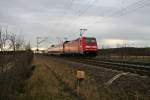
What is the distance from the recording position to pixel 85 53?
45.1 meters

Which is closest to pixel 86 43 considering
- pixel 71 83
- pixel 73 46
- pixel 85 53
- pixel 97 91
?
pixel 85 53

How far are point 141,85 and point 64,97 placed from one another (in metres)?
3.81

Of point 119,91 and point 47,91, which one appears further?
point 47,91

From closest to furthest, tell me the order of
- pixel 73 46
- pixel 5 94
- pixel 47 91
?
pixel 5 94, pixel 47 91, pixel 73 46

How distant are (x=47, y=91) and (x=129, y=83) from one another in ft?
13.1

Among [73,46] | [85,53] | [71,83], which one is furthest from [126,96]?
[73,46]

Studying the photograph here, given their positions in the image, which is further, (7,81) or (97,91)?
(97,91)

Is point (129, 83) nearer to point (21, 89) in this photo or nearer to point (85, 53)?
point (21, 89)

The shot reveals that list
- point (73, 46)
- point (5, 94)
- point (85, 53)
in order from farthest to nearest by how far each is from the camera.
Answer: point (73, 46) → point (85, 53) → point (5, 94)

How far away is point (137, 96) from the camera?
9.91 m

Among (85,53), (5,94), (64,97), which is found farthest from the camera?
(85,53)

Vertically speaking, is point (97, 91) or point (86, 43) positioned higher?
point (86, 43)

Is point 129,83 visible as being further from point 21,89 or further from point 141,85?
point 21,89

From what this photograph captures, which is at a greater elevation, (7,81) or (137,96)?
(7,81)
